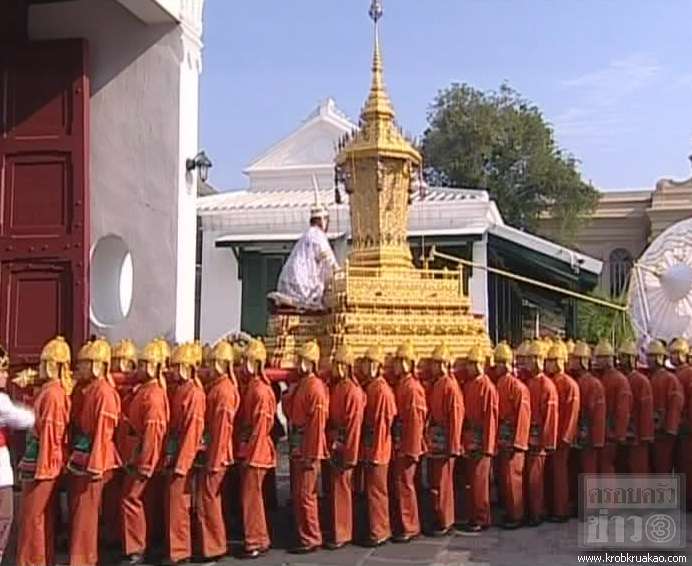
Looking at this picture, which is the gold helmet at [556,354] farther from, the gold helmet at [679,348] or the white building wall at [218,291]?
the white building wall at [218,291]

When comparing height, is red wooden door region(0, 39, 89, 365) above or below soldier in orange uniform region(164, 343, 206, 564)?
above

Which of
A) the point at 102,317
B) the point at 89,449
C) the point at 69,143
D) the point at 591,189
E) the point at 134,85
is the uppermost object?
the point at 591,189

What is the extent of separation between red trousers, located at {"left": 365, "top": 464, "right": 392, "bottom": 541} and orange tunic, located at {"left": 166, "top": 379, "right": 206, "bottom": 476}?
117cm

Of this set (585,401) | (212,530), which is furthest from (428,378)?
(212,530)

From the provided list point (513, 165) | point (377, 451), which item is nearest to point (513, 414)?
point (377, 451)

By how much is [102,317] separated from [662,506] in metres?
4.70

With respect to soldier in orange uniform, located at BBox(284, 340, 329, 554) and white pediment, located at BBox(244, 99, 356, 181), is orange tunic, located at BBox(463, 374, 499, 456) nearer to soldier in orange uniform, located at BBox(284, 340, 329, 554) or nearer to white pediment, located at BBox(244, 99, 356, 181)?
soldier in orange uniform, located at BBox(284, 340, 329, 554)

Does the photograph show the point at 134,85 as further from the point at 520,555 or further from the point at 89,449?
the point at 520,555

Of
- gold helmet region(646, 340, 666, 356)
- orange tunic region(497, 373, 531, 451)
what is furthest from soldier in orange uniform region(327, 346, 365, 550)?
gold helmet region(646, 340, 666, 356)

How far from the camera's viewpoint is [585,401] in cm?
680

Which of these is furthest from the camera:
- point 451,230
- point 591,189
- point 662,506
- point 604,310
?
point 591,189

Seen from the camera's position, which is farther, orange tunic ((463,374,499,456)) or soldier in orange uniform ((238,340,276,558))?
orange tunic ((463,374,499,456))

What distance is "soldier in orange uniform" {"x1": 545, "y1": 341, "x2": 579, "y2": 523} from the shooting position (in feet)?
21.9

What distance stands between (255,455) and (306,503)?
48 cm
